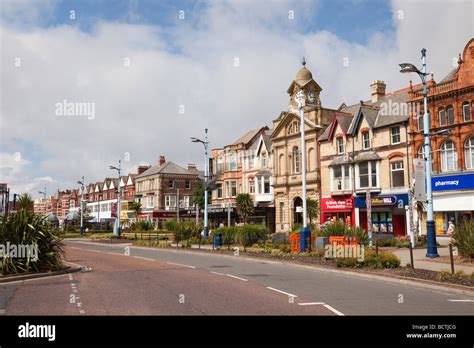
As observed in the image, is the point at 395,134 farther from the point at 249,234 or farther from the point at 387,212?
the point at 249,234

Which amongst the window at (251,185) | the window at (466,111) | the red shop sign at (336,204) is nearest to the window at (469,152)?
the window at (466,111)

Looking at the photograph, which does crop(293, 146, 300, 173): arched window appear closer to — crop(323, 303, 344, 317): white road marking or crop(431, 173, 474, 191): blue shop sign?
crop(431, 173, 474, 191): blue shop sign

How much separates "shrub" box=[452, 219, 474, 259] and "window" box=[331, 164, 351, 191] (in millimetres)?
24138

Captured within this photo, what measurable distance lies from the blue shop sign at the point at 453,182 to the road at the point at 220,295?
20.7 m

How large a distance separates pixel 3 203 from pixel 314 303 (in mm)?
28734

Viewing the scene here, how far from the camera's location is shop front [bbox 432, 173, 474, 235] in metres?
32.8

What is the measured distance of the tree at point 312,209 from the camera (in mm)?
42719

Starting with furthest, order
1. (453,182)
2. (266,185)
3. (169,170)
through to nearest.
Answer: (169,170) < (266,185) < (453,182)

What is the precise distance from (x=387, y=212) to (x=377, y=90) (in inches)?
510

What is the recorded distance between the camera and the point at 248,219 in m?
56.8

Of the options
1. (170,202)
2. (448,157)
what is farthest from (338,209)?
(170,202)

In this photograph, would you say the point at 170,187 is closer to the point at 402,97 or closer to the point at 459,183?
the point at 402,97

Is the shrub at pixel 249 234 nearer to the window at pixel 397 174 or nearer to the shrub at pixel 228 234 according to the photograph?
the shrub at pixel 228 234

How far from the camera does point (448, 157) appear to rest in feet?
113
